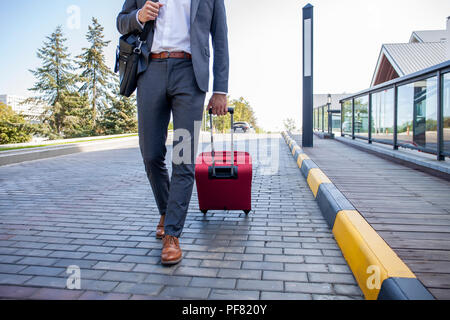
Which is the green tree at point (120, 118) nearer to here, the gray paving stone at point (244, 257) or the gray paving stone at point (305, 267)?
the gray paving stone at point (244, 257)

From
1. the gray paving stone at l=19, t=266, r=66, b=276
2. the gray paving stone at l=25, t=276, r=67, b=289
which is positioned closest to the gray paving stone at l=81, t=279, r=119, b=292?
the gray paving stone at l=25, t=276, r=67, b=289

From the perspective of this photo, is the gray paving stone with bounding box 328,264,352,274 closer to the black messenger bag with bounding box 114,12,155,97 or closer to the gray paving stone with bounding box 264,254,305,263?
the gray paving stone with bounding box 264,254,305,263

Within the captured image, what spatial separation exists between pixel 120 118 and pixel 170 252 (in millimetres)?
43186

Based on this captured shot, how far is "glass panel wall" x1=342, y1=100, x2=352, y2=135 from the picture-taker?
41.9ft

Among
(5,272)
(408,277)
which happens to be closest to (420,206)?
(408,277)

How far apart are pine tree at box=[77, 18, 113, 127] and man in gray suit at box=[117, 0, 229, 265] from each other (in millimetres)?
45706

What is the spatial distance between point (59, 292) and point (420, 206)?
326cm

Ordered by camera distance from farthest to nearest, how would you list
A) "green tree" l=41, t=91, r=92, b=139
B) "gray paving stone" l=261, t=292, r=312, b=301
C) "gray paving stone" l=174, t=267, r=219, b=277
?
"green tree" l=41, t=91, r=92, b=139
"gray paving stone" l=174, t=267, r=219, b=277
"gray paving stone" l=261, t=292, r=312, b=301

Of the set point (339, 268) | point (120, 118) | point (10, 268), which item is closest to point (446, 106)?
point (339, 268)

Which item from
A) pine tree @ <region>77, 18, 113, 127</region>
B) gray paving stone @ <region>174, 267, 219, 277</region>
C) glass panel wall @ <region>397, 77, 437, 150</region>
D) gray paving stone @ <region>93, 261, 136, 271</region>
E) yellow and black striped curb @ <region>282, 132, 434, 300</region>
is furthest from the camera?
pine tree @ <region>77, 18, 113, 127</region>

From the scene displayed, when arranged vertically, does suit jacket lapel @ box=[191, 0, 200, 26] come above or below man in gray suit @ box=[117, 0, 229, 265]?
above

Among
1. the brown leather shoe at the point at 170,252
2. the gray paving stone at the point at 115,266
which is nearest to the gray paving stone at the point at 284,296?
→ the brown leather shoe at the point at 170,252

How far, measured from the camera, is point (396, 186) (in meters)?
4.70

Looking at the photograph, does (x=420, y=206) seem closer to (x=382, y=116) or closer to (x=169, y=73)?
(x=169, y=73)
